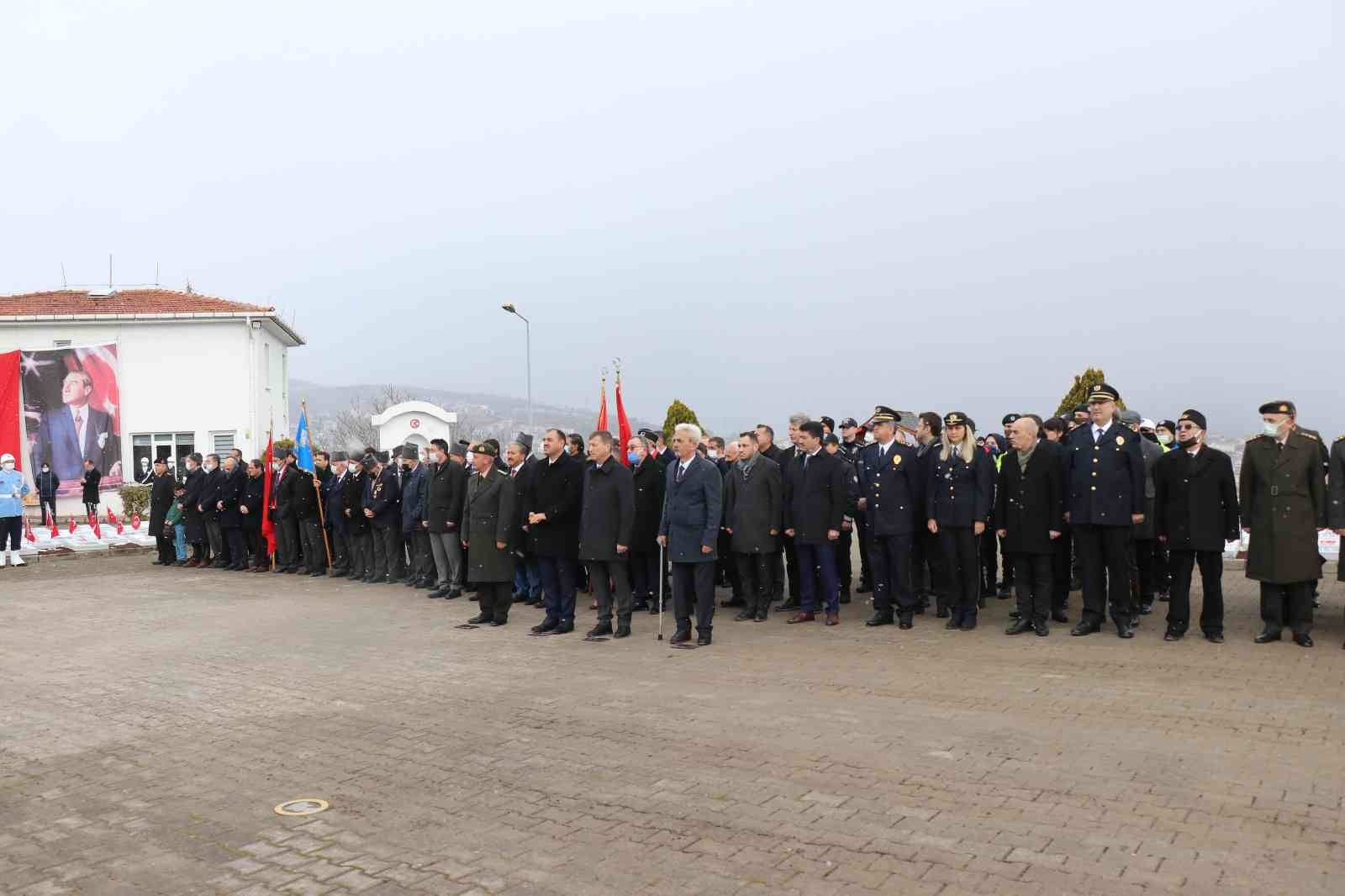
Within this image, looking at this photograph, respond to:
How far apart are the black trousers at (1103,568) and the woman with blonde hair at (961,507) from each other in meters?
0.96

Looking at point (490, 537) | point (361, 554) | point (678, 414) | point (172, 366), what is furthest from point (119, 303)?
point (490, 537)

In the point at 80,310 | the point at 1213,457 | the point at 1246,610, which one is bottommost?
the point at 1246,610

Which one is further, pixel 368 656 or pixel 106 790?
pixel 368 656

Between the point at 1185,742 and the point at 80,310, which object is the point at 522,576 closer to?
the point at 1185,742

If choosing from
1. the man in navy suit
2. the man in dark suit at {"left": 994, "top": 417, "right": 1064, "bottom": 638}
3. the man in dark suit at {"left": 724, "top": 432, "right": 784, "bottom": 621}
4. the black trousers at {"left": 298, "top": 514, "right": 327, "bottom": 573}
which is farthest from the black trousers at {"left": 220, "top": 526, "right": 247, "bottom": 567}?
the man in navy suit

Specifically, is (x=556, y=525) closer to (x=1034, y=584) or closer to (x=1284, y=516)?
(x=1034, y=584)

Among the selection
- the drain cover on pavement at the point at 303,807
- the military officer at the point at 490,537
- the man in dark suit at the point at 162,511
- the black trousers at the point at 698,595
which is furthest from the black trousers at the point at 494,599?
the man in dark suit at the point at 162,511

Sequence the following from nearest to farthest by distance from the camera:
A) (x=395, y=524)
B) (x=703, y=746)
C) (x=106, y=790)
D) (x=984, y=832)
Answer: (x=984, y=832) → (x=106, y=790) → (x=703, y=746) → (x=395, y=524)

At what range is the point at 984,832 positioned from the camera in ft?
16.3

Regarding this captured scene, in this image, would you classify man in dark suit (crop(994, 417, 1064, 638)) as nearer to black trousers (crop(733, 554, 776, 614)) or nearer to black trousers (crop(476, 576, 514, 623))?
black trousers (crop(733, 554, 776, 614))

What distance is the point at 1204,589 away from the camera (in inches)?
386

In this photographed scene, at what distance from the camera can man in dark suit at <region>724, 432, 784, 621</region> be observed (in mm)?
11625

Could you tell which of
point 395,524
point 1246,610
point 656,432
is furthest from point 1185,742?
point 395,524

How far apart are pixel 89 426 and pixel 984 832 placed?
38473 mm
